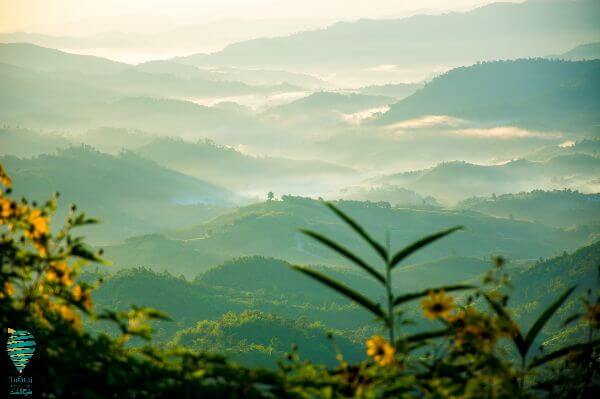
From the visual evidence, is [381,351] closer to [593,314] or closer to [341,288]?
[341,288]

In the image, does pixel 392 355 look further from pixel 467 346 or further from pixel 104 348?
pixel 104 348

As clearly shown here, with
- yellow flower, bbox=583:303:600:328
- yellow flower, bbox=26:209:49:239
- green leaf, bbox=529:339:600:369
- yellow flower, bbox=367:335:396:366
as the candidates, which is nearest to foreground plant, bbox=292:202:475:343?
yellow flower, bbox=367:335:396:366

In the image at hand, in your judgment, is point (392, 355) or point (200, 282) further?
point (200, 282)

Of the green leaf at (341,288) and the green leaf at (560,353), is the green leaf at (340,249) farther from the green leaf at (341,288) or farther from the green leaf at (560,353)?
the green leaf at (560,353)

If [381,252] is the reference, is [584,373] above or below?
below

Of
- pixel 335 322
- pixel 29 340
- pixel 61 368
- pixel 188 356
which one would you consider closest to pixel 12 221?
pixel 61 368

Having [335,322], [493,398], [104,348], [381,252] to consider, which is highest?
[335,322]
